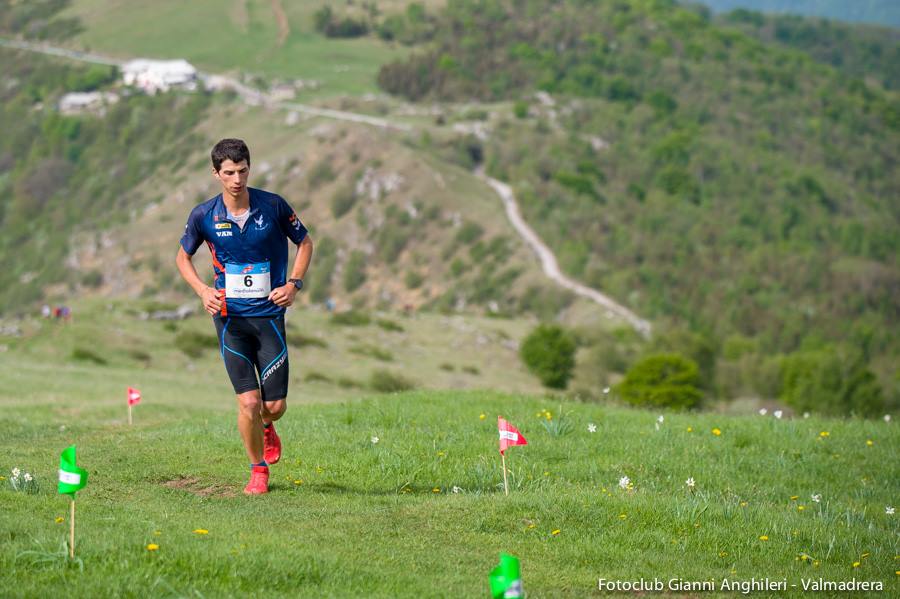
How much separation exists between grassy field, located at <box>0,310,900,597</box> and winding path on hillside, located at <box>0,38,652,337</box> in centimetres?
8029

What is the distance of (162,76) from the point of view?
179625 mm

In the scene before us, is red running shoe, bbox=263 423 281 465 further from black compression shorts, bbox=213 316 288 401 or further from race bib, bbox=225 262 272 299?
race bib, bbox=225 262 272 299

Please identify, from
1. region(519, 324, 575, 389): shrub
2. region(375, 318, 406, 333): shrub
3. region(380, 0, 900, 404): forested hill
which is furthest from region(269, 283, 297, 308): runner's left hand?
region(380, 0, 900, 404): forested hill

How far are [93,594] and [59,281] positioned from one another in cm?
13842

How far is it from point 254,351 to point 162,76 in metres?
177

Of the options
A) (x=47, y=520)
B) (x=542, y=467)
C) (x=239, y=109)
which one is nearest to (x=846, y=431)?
(x=542, y=467)

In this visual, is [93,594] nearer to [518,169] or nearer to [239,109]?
[518,169]

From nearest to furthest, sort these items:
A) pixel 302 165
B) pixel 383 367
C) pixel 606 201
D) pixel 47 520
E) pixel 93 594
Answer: pixel 93 594
pixel 47 520
pixel 383 367
pixel 302 165
pixel 606 201

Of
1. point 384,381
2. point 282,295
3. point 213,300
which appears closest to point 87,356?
point 384,381

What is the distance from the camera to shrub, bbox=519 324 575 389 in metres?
66.1

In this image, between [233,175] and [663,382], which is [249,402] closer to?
[233,175]

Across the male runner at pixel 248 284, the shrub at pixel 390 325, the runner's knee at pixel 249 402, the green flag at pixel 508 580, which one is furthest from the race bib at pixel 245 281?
the shrub at pixel 390 325

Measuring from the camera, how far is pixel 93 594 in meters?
7.16

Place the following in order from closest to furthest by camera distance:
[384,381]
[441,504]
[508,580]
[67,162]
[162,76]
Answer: [508,580] < [441,504] < [384,381] < [67,162] < [162,76]
